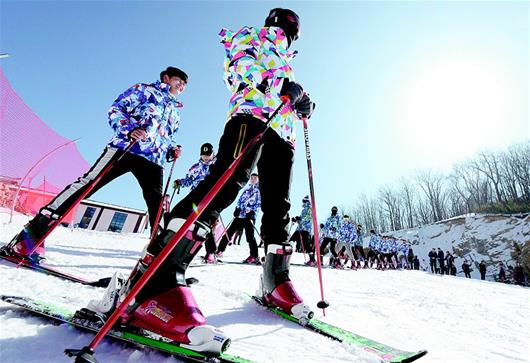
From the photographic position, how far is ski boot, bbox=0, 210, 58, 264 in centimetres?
278

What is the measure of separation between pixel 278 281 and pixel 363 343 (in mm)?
673

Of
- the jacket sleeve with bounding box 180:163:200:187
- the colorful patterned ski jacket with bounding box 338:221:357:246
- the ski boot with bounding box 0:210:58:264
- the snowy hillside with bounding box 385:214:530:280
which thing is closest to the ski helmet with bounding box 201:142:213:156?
the jacket sleeve with bounding box 180:163:200:187

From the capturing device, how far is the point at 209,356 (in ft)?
3.53

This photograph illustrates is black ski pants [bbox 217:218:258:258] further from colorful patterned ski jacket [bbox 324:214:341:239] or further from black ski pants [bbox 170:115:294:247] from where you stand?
colorful patterned ski jacket [bbox 324:214:341:239]

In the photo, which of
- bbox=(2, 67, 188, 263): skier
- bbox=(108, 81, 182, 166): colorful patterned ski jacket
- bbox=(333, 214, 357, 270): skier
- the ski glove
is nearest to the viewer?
bbox=(2, 67, 188, 263): skier

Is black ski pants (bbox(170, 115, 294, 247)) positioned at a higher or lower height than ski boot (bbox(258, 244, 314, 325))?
higher

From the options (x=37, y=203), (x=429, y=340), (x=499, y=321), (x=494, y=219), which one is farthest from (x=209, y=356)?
(x=494, y=219)

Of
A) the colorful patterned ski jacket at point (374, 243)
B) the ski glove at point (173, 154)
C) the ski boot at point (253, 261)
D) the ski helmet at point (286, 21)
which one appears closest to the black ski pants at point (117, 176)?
the ski glove at point (173, 154)

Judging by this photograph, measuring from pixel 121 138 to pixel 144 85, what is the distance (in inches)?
31.9

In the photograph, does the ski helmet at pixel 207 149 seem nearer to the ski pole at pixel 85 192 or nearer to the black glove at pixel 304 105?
the ski pole at pixel 85 192

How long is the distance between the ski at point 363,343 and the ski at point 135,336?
66cm

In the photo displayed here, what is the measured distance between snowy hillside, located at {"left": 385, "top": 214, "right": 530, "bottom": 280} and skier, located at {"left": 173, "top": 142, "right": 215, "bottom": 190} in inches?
1312

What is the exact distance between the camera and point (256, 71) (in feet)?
6.48

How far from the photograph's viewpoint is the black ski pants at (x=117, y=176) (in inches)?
118
